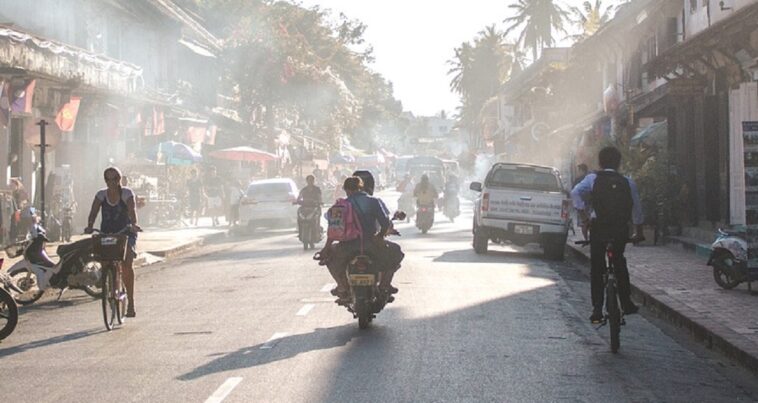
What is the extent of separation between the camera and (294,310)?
1423cm

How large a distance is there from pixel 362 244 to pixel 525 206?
11.8 metres

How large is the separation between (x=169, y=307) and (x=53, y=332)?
247cm

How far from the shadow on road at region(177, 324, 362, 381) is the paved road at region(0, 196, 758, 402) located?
0.02 metres

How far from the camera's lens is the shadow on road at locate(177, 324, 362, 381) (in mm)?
9866

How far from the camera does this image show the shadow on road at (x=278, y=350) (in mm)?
9866

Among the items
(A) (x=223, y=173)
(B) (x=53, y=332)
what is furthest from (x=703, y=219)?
(A) (x=223, y=173)

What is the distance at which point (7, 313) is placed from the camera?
1198cm

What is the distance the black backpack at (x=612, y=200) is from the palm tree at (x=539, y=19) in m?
74.8

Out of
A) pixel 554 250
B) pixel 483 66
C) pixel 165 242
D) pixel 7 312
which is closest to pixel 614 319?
pixel 7 312

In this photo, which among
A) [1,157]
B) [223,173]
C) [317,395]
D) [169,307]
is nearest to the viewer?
[317,395]

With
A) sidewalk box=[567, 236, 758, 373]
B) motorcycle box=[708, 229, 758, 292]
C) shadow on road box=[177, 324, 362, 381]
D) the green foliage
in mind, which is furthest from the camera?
the green foliage

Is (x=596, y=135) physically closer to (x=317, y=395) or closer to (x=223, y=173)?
(x=223, y=173)

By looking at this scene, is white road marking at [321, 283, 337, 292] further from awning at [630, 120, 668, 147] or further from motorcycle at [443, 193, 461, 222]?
motorcycle at [443, 193, 461, 222]

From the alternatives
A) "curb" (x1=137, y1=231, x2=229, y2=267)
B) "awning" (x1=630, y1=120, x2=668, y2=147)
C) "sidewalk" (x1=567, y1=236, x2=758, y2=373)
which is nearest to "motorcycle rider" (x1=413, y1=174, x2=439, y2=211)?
"curb" (x1=137, y1=231, x2=229, y2=267)
